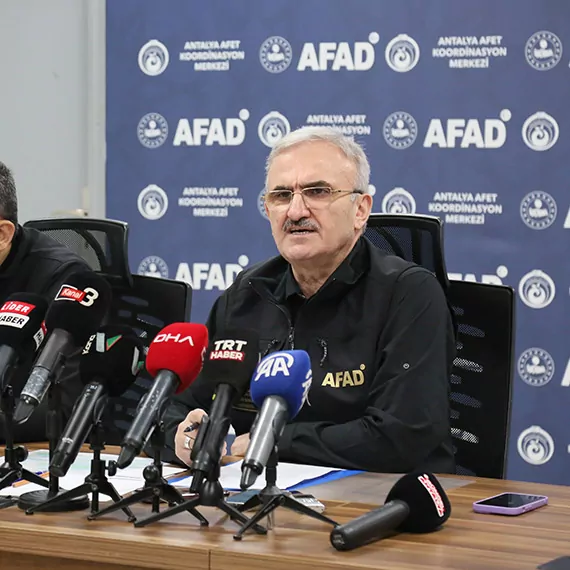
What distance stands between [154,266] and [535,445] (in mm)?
1714

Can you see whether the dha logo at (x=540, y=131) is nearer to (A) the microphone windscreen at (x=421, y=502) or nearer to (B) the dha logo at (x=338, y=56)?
(B) the dha logo at (x=338, y=56)

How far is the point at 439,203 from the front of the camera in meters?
4.05

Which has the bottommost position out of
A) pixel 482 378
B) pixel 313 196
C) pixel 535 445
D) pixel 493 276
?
pixel 535 445

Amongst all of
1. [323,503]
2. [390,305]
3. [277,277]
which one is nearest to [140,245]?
[277,277]

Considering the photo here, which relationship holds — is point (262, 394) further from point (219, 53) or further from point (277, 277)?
point (219, 53)

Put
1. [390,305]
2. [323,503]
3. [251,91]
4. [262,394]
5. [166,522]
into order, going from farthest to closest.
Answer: [251,91] → [390,305] → [323,503] → [166,522] → [262,394]

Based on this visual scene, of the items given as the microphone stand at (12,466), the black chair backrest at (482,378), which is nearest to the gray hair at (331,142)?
the black chair backrest at (482,378)

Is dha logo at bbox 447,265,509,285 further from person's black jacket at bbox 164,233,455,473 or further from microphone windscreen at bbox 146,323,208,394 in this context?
microphone windscreen at bbox 146,323,208,394

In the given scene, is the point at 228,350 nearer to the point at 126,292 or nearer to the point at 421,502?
the point at 421,502

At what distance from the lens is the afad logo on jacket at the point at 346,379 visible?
250cm

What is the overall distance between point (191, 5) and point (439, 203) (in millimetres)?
1334

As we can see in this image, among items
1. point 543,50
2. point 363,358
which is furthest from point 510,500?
point 543,50

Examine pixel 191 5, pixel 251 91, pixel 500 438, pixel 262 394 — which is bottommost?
pixel 500 438

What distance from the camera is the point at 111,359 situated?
1.72m
